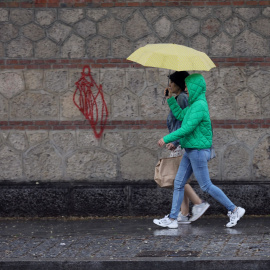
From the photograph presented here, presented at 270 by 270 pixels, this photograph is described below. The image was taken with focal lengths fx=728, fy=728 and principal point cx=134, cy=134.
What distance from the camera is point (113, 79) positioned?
377 inches

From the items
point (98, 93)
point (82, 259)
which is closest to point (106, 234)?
point (82, 259)

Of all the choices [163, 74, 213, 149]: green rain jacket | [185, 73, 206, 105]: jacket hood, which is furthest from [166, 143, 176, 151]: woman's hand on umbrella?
[185, 73, 206, 105]: jacket hood

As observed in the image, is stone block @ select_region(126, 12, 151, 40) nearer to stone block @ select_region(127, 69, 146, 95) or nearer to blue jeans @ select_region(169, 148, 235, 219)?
stone block @ select_region(127, 69, 146, 95)

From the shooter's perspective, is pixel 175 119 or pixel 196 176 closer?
pixel 196 176

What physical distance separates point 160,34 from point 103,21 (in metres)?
0.77

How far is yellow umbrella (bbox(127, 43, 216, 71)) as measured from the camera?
7906 mm

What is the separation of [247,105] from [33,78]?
112 inches

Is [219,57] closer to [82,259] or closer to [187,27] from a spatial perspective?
[187,27]

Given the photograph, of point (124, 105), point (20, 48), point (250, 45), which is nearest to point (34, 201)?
point (124, 105)

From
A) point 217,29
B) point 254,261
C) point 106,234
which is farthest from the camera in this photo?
point 217,29

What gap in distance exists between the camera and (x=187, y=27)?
31.3 feet

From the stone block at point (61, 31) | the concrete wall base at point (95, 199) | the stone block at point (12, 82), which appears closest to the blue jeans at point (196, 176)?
the concrete wall base at point (95, 199)

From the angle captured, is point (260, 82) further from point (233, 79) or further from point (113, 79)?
point (113, 79)

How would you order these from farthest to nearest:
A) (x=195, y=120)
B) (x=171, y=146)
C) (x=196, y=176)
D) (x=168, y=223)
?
1. (x=171, y=146)
2. (x=168, y=223)
3. (x=196, y=176)
4. (x=195, y=120)
